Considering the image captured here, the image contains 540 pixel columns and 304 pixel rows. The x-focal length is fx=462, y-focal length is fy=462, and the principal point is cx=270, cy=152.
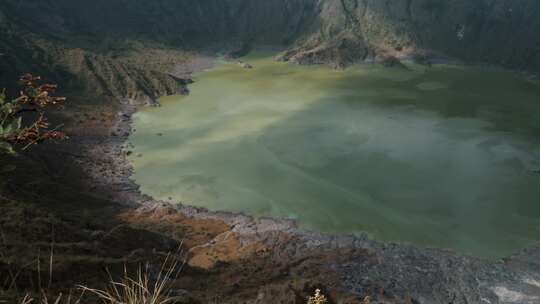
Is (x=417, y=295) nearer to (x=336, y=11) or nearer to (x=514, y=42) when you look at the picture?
(x=514, y=42)

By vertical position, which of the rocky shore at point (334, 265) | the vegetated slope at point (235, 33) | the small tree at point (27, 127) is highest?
the small tree at point (27, 127)

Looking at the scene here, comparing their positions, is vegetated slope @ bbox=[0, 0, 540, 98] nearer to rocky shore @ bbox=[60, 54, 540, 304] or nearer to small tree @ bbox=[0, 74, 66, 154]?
rocky shore @ bbox=[60, 54, 540, 304]

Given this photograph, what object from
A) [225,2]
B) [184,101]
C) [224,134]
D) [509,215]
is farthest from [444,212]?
[225,2]

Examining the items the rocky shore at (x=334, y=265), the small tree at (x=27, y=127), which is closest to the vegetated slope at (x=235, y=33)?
the rocky shore at (x=334, y=265)

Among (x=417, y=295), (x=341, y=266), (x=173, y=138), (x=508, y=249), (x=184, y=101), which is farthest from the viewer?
(x=184, y=101)

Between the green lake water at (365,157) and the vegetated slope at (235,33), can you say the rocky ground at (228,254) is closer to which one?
the green lake water at (365,157)

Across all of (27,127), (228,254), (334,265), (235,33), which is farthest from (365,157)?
(235,33)

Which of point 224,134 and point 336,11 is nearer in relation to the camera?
point 224,134
